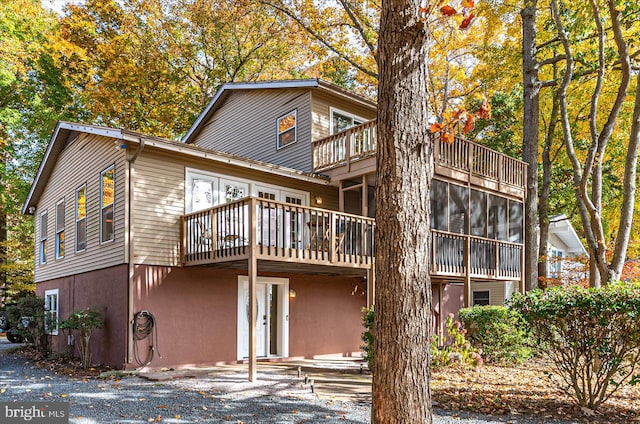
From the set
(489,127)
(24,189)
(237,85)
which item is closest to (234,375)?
(237,85)

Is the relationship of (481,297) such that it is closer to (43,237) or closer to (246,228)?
(246,228)

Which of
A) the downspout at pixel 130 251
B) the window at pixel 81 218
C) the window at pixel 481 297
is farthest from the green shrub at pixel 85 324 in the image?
the window at pixel 481 297

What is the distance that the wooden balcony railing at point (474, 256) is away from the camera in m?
14.9

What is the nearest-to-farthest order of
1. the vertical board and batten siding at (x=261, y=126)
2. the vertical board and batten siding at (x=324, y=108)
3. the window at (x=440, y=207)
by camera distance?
the window at (x=440, y=207), the vertical board and batten siding at (x=324, y=108), the vertical board and batten siding at (x=261, y=126)

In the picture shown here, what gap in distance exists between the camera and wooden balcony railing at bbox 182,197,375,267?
11398mm

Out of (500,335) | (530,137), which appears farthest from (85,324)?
(530,137)

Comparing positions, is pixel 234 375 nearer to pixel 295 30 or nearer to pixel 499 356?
pixel 499 356

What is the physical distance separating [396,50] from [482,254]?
1229 centimetres

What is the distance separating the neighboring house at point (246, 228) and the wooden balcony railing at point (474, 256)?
2.0 inches

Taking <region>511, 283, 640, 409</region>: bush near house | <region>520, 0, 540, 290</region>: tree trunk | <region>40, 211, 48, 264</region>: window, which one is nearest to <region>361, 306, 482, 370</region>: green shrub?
<region>511, 283, 640, 409</region>: bush near house

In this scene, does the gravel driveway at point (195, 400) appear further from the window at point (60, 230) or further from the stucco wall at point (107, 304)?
the window at point (60, 230)

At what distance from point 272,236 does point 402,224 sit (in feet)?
25.3

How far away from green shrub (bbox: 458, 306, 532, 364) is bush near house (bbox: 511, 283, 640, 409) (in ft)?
14.6

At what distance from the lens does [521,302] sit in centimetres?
839
